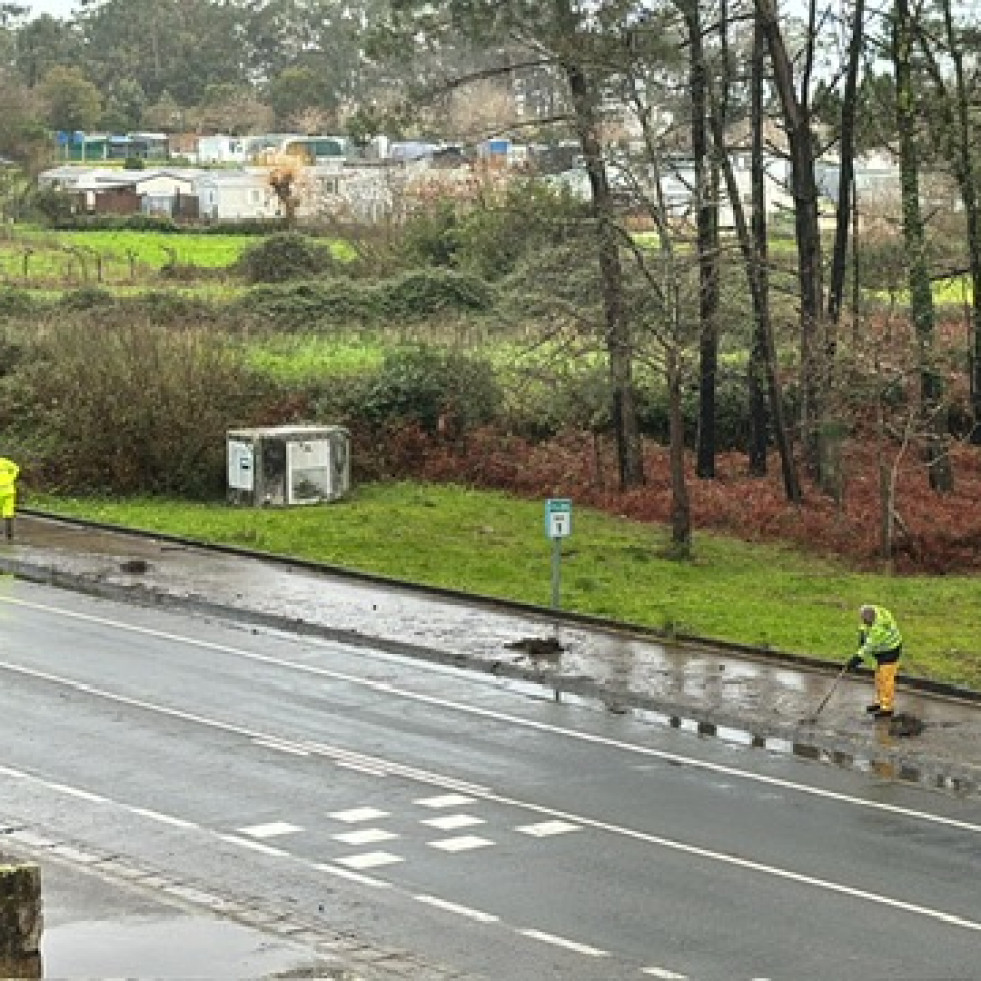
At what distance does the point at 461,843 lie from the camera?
18438 mm

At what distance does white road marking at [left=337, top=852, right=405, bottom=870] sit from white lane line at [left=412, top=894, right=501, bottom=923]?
977 mm

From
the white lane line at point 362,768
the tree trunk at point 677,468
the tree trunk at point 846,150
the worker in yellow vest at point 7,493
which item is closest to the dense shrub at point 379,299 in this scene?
the tree trunk at point 846,150

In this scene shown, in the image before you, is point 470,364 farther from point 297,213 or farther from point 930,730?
point 297,213

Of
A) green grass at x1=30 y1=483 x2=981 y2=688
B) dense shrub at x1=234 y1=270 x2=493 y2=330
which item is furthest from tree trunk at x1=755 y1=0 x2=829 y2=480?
dense shrub at x1=234 y1=270 x2=493 y2=330

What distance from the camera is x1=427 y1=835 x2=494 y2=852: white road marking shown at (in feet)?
60.0

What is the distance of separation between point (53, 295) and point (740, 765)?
40850 millimetres

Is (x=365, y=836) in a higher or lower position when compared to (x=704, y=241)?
lower

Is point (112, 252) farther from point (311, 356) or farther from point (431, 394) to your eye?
point (431, 394)

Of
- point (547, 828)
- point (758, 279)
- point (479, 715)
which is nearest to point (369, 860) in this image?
point (547, 828)

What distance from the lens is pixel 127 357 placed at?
39812 millimetres

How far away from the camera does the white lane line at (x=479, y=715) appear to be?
20109 millimetres

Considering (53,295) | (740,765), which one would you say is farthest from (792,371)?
(740,765)

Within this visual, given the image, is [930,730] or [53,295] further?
[53,295]

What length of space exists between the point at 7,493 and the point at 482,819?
17.2 m
